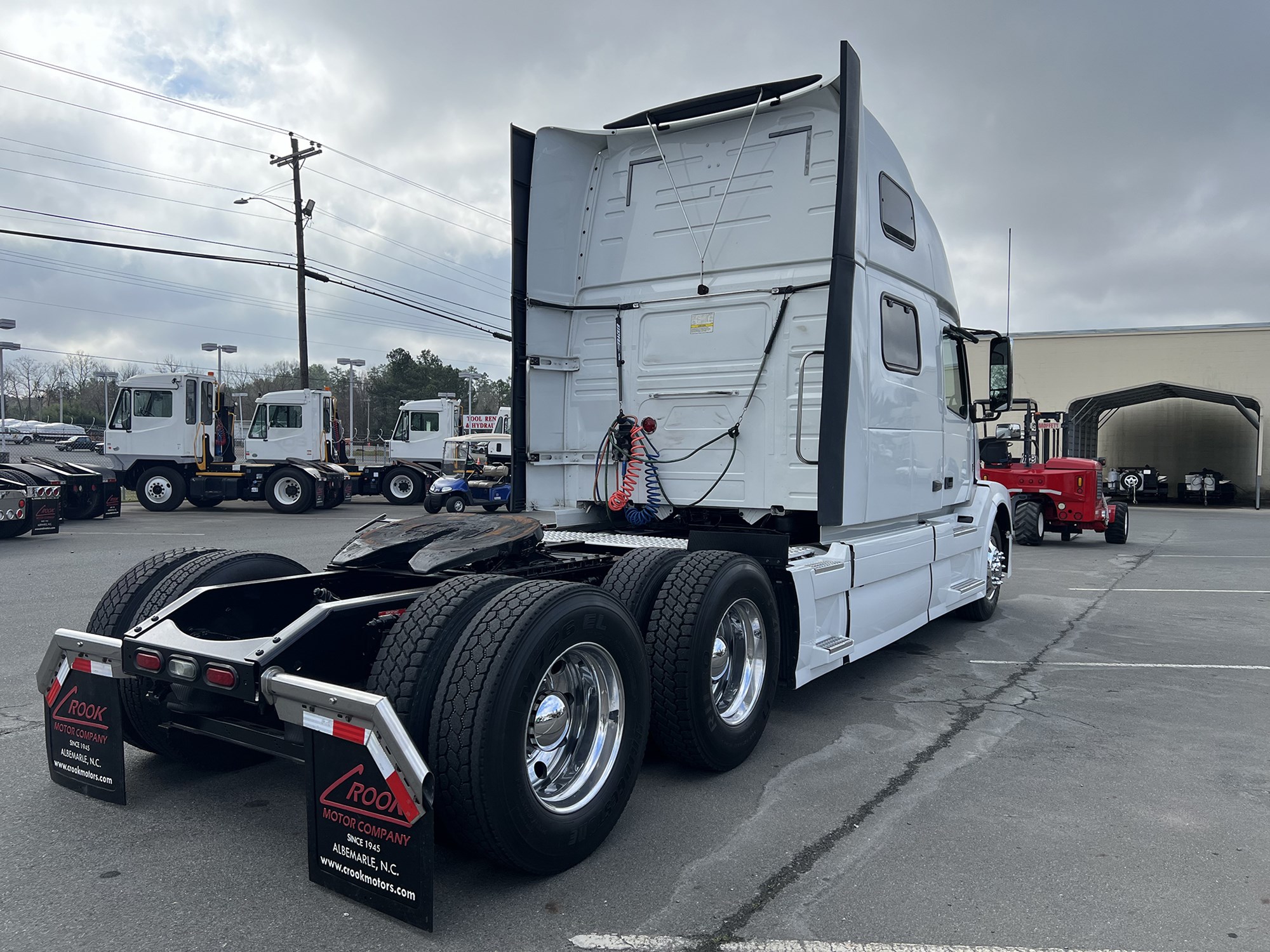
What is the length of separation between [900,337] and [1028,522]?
37.4ft

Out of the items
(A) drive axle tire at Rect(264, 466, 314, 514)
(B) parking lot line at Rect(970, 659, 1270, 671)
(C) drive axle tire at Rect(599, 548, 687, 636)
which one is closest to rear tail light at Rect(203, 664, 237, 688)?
(C) drive axle tire at Rect(599, 548, 687, 636)

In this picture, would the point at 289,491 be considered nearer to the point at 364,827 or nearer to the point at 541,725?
the point at 541,725

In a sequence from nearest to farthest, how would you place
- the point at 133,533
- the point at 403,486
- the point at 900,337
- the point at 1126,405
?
the point at 900,337 → the point at 133,533 → the point at 403,486 → the point at 1126,405

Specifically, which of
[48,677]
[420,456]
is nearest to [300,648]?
[48,677]

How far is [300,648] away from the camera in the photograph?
3129mm

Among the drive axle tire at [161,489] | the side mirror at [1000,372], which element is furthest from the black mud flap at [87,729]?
the drive axle tire at [161,489]

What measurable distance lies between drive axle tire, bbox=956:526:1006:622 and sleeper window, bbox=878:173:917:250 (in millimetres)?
3354

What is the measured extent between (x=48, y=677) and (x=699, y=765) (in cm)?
271

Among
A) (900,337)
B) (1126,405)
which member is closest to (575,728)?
(900,337)

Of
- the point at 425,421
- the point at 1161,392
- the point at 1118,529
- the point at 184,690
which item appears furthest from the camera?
the point at 1161,392

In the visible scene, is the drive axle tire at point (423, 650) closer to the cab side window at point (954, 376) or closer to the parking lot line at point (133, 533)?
the cab side window at point (954, 376)

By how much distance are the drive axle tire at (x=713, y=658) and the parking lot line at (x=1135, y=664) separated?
2.88 m

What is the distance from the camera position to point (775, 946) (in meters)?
2.68

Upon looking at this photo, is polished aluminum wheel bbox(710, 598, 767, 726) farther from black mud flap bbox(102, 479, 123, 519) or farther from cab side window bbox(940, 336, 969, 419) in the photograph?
black mud flap bbox(102, 479, 123, 519)
